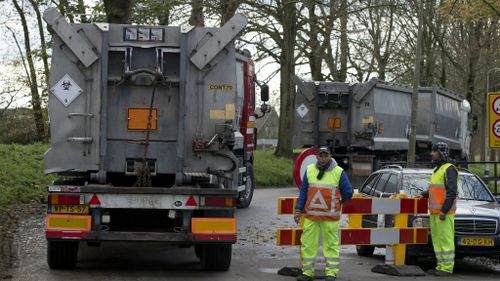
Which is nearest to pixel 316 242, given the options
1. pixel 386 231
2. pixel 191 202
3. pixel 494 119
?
pixel 386 231

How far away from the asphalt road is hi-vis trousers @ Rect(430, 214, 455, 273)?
0.27 metres

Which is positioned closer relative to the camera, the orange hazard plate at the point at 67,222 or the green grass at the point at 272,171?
the orange hazard plate at the point at 67,222

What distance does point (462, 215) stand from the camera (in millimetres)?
11852

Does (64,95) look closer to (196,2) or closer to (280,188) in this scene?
(196,2)

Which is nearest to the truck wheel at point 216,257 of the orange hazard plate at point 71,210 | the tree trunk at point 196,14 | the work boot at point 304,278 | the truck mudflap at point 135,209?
the truck mudflap at point 135,209

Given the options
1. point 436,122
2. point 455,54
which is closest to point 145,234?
point 436,122

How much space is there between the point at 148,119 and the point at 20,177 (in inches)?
413

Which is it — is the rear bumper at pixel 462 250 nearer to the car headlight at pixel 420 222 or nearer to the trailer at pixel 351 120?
the car headlight at pixel 420 222

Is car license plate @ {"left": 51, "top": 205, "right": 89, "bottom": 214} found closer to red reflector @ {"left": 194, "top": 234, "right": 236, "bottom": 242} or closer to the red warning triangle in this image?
the red warning triangle

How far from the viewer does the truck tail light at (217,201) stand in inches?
410

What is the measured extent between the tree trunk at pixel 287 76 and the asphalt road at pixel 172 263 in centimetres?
2115

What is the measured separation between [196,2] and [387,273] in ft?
50.2

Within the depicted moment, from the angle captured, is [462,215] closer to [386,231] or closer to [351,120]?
[386,231]

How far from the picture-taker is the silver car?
11.7 meters
